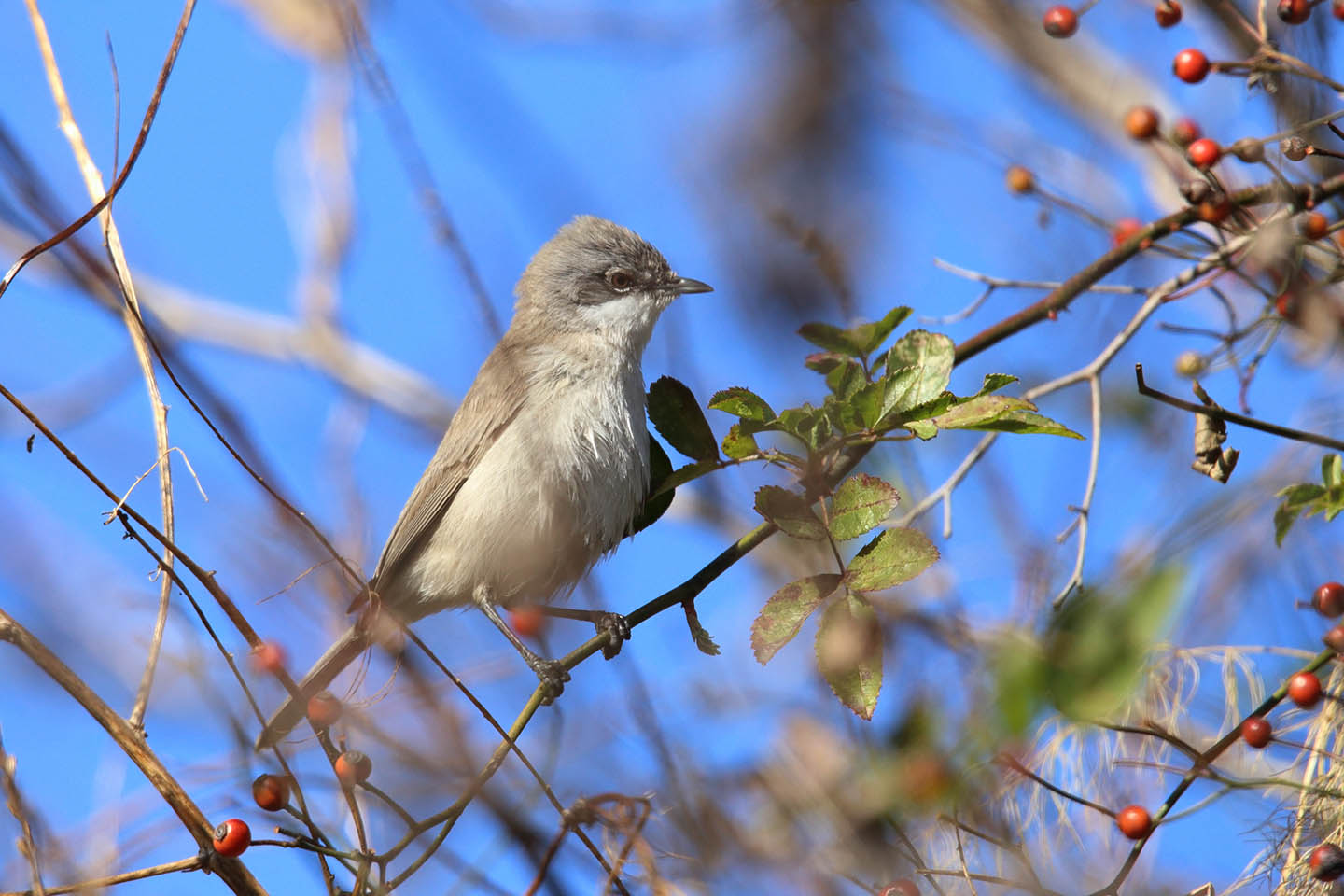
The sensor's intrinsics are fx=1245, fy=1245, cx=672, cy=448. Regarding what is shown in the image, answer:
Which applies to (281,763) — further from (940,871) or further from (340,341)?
(340,341)

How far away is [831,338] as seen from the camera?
2.88m

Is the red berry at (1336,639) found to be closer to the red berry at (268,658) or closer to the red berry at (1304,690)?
the red berry at (1304,690)

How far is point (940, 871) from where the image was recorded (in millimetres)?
2195

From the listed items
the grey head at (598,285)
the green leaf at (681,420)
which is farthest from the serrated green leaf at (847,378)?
the grey head at (598,285)

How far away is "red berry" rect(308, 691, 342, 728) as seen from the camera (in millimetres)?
2240

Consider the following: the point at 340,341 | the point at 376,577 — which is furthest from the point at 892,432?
the point at 340,341

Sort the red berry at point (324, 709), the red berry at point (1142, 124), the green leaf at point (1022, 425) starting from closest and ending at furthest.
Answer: the red berry at point (324, 709), the green leaf at point (1022, 425), the red berry at point (1142, 124)

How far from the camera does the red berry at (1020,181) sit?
152 inches

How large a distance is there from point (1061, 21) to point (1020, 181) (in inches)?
22.5

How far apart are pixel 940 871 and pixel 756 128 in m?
4.26

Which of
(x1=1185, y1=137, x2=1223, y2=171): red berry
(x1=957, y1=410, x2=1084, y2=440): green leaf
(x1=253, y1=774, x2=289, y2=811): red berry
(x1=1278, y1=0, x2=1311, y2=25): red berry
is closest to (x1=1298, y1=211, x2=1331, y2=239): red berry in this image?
(x1=1185, y1=137, x2=1223, y2=171): red berry

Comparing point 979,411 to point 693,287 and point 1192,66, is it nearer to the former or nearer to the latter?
point 1192,66

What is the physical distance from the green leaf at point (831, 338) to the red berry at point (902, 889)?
3.83 ft

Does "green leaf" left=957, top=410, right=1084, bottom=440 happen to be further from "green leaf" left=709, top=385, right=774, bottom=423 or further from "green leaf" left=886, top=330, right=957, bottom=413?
"green leaf" left=709, top=385, right=774, bottom=423
